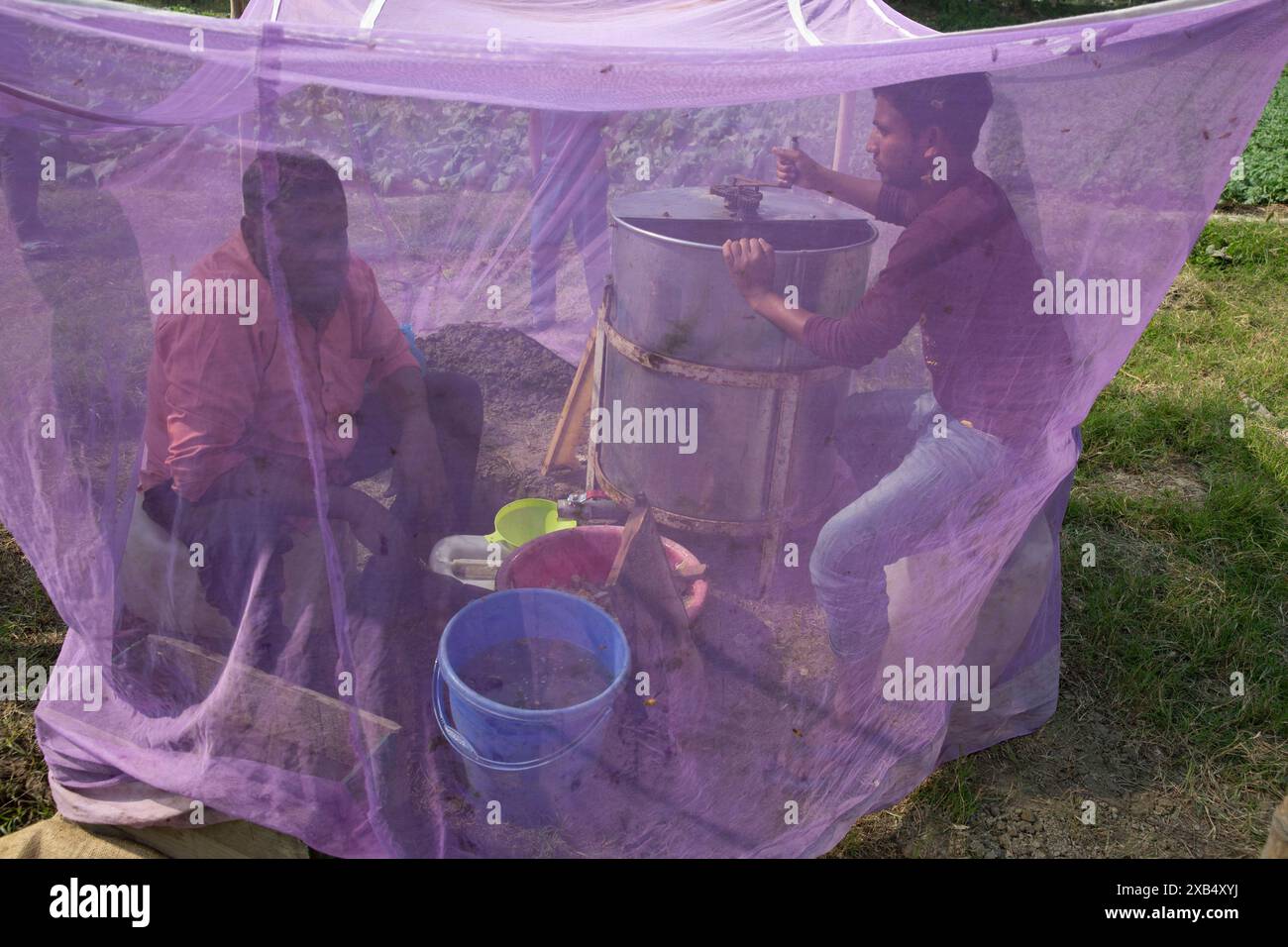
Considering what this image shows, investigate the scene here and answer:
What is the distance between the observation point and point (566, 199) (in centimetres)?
245

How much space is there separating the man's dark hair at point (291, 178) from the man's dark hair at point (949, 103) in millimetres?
1189

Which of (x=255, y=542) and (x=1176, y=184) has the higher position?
(x=1176, y=184)

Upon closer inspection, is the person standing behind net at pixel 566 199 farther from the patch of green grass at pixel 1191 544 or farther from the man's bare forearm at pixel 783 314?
the patch of green grass at pixel 1191 544

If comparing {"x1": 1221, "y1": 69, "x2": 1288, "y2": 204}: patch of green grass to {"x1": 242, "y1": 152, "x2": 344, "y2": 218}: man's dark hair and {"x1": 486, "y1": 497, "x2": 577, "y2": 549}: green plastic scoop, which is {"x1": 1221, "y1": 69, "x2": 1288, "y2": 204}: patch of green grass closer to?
{"x1": 486, "y1": 497, "x2": 577, "y2": 549}: green plastic scoop

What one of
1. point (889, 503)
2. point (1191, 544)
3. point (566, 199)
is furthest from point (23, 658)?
point (1191, 544)

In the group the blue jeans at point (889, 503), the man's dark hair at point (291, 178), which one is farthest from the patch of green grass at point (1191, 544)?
the man's dark hair at point (291, 178)

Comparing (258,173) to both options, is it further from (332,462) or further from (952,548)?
(952,548)

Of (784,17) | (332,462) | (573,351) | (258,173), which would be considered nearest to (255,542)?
(332,462)

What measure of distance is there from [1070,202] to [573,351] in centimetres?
144

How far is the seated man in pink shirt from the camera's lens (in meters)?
1.84

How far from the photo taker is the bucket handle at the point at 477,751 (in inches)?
78.7

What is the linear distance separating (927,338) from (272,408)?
150cm

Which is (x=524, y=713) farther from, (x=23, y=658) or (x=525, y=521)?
(x=23, y=658)

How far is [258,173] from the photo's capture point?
6.07 feet
